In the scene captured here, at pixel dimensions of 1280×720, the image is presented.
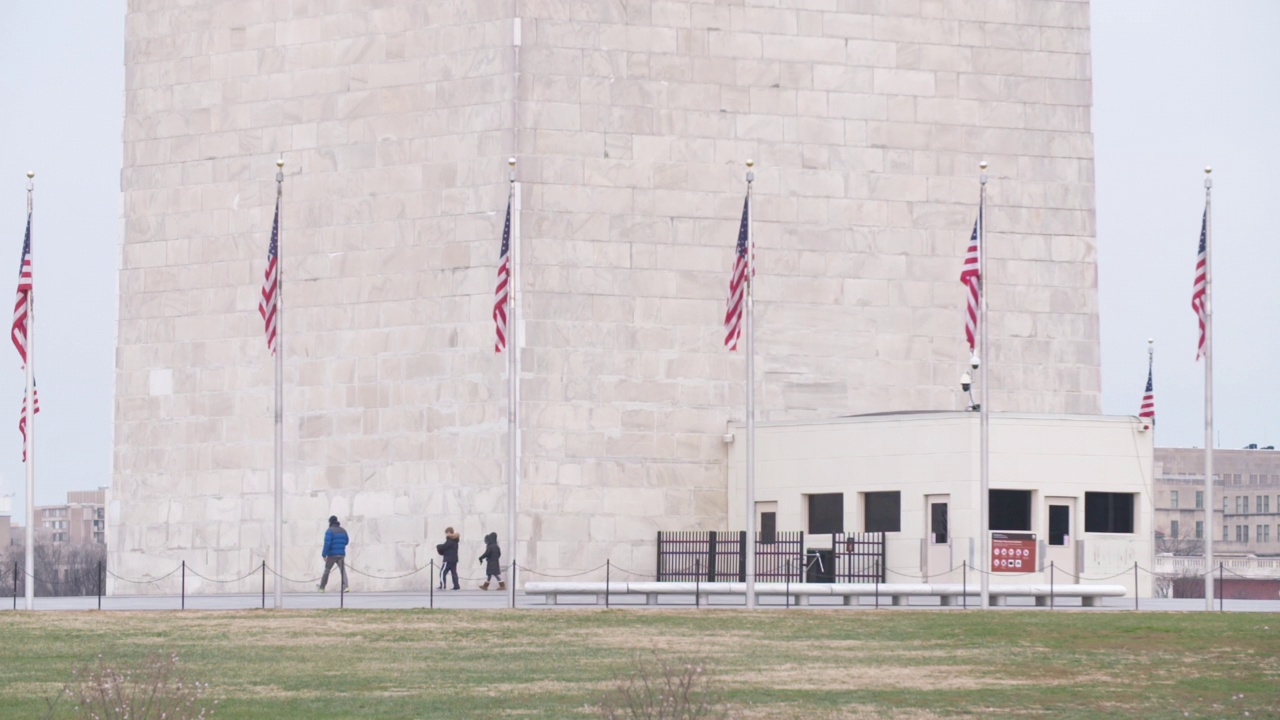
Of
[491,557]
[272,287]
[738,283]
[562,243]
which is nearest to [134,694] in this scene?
[272,287]

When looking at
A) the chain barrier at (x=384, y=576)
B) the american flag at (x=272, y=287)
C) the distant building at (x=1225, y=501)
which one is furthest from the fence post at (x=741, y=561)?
the distant building at (x=1225, y=501)

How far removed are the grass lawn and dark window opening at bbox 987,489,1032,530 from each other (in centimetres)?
1278

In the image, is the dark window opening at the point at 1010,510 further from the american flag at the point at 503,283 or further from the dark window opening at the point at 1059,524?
the american flag at the point at 503,283

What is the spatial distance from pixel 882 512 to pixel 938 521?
1662mm

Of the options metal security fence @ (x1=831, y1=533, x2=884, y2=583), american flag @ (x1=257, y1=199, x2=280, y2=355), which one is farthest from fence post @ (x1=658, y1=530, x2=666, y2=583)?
american flag @ (x1=257, y1=199, x2=280, y2=355)

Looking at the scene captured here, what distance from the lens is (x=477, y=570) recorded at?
59438 mm

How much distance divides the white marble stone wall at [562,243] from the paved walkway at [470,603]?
6.23 m

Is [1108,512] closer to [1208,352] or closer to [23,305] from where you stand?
[1208,352]

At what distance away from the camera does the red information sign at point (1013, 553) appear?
56656 mm

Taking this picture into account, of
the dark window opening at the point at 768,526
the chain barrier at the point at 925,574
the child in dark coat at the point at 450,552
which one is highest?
the dark window opening at the point at 768,526

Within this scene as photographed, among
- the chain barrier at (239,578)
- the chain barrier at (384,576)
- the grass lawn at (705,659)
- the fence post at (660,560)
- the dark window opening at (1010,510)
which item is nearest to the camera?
the grass lawn at (705,659)

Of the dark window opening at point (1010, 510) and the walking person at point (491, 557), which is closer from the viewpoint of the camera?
the walking person at point (491, 557)

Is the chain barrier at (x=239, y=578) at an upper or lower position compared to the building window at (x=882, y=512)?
lower

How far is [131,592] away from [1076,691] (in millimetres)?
37687
